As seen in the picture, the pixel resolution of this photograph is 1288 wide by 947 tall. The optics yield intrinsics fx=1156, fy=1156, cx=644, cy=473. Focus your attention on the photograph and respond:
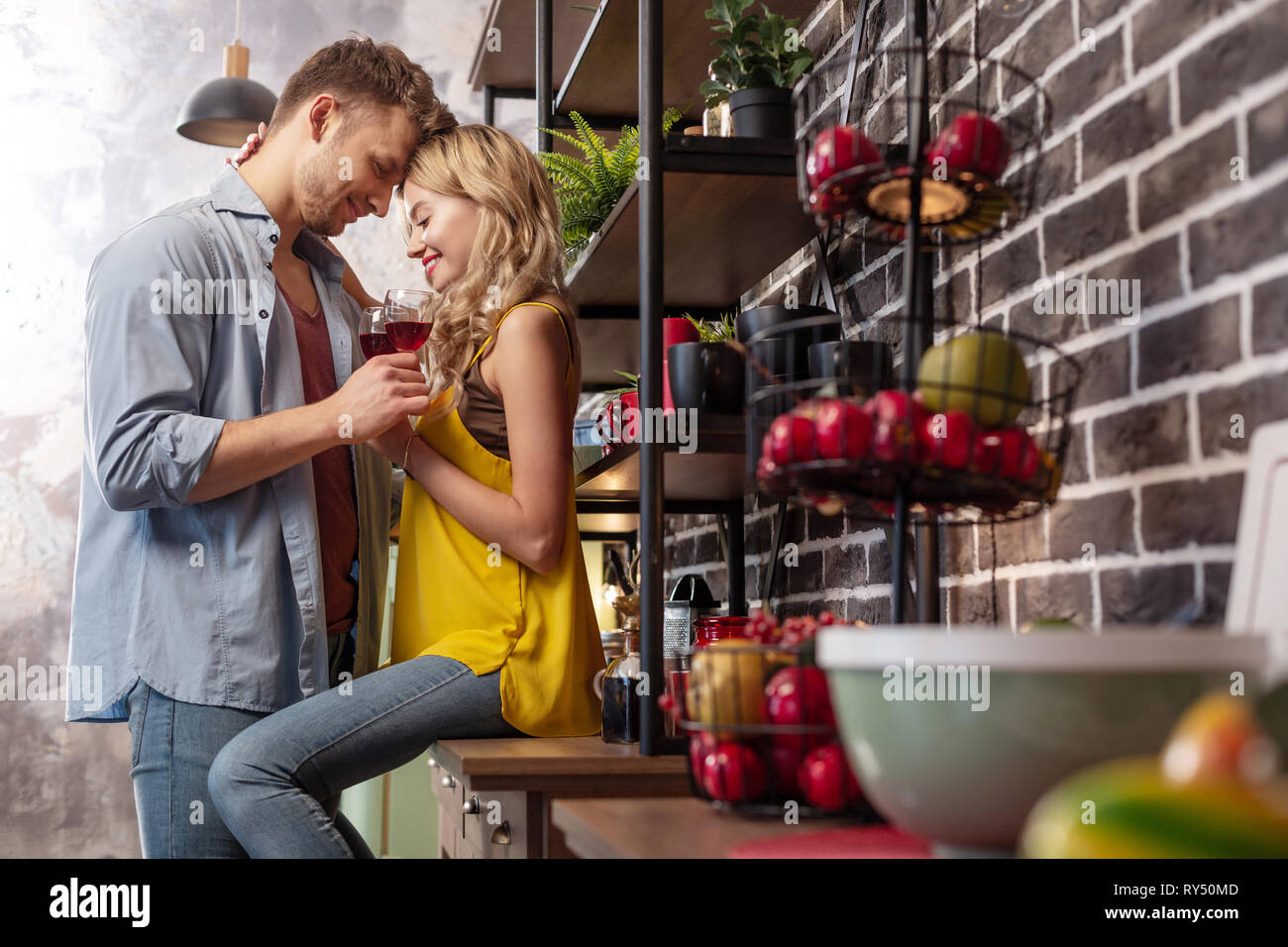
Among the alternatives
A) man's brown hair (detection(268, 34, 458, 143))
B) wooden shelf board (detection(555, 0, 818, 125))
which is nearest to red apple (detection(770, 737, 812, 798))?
man's brown hair (detection(268, 34, 458, 143))

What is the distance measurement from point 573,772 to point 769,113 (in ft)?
3.16

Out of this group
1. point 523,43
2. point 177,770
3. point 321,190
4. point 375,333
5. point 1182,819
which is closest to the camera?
point 1182,819

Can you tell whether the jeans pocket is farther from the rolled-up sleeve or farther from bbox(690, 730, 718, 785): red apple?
bbox(690, 730, 718, 785): red apple

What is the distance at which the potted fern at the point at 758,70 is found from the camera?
1674 millimetres

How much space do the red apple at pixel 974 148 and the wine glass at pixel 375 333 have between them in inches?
32.6

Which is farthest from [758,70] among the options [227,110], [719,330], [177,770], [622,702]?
[227,110]

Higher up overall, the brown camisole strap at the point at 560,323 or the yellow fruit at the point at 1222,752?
the brown camisole strap at the point at 560,323

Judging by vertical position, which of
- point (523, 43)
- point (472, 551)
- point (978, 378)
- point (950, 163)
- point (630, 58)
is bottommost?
point (472, 551)

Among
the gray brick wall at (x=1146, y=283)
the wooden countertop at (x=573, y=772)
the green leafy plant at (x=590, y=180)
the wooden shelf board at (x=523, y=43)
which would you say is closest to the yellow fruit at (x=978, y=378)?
the gray brick wall at (x=1146, y=283)

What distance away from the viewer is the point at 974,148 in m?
1.03

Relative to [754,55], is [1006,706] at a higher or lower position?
lower

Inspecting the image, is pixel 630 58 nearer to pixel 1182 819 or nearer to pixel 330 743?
pixel 330 743

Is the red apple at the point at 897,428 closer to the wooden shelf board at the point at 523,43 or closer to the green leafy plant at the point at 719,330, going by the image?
the green leafy plant at the point at 719,330

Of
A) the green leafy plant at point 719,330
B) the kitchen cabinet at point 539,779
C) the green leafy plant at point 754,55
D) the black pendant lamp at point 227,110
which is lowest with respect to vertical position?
the kitchen cabinet at point 539,779
